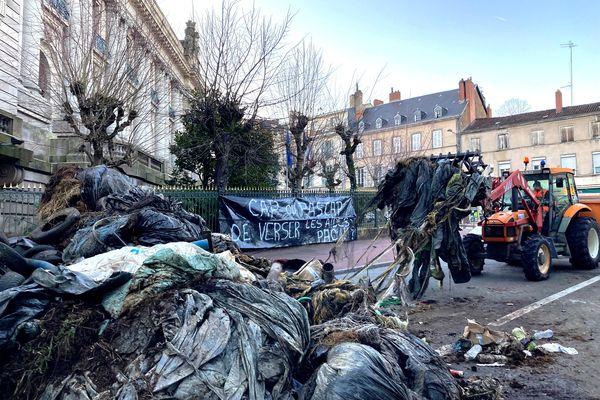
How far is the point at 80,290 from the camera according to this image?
2.76 meters

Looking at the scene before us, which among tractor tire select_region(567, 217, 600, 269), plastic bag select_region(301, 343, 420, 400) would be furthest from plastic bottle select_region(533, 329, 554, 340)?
tractor tire select_region(567, 217, 600, 269)

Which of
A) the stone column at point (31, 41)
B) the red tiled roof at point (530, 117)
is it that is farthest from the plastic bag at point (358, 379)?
the red tiled roof at point (530, 117)

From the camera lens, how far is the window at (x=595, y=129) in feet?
115

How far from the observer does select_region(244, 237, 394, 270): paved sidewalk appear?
6816 millimetres

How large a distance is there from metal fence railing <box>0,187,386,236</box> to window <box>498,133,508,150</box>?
1230 inches

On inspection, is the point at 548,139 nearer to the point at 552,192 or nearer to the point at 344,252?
the point at 552,192

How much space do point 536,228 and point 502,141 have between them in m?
36.5

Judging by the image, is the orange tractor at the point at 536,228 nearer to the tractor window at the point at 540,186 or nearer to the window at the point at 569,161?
the tractor window at the point at 540,186

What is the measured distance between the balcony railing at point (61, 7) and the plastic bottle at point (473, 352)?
12556 mm

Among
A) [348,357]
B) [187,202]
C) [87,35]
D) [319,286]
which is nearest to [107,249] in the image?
[319,286]

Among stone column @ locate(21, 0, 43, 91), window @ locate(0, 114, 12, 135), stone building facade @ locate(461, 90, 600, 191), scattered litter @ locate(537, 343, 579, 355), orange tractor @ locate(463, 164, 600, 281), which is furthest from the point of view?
stone building facade @ locate(461, 90, 600, 191)

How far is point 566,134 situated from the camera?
121 feet

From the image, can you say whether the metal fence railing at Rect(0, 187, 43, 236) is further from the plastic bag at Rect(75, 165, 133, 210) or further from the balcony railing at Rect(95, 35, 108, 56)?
the balcony railing at Rect(95, 35, 108, 56)

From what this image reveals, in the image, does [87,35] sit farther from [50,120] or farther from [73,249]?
[73,249]
